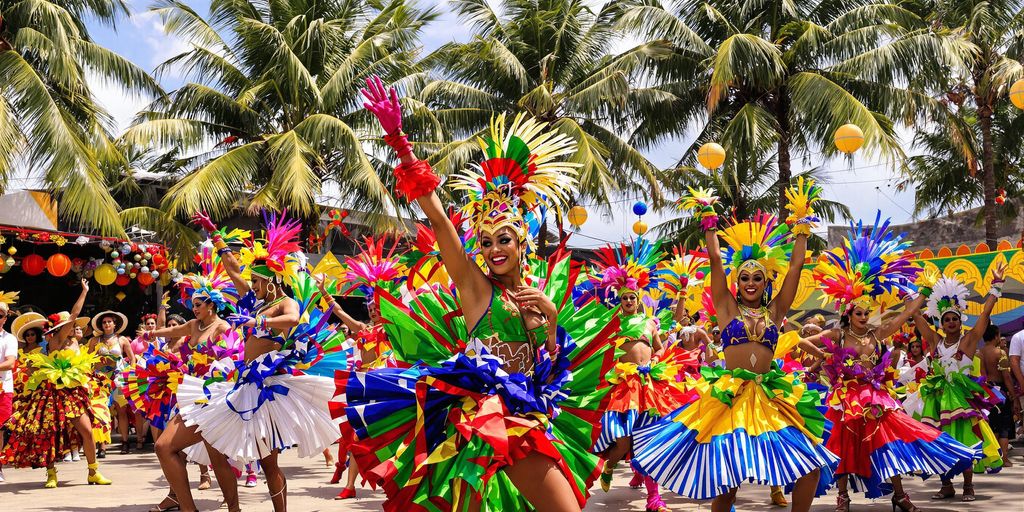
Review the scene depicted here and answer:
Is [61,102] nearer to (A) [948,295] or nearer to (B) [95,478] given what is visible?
(B) [95,478]

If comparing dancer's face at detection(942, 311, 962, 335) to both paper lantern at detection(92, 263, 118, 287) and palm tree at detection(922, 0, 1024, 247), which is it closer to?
palm tree at detection(922, 0, 1024, 247)

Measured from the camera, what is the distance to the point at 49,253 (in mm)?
16281

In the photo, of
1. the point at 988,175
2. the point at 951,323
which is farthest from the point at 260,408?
the point at 988,175

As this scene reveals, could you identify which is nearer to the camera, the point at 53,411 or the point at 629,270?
the point at 629,270

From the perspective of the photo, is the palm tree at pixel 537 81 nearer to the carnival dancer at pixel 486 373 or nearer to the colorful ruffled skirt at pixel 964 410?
the colorful ruffled skirt at pixel 964 410

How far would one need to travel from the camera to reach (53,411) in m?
9.98

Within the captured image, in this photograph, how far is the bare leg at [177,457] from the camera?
6.21 m

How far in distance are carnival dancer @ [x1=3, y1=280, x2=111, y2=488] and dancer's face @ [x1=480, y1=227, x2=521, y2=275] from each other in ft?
23.0

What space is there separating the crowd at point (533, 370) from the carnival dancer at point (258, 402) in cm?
2

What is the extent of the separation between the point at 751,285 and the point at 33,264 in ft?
44.2

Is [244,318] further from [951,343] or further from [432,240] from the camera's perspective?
[951,343]

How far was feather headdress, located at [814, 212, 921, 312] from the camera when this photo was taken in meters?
7.26

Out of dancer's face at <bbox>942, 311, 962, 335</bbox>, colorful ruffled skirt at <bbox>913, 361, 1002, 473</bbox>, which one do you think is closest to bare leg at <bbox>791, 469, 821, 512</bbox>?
colorful ruffled skirt at <bbox>913, 361, 1002, 473</bbox>

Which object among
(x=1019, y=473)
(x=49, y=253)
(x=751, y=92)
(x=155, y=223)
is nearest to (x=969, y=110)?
(x=751, y=92)
